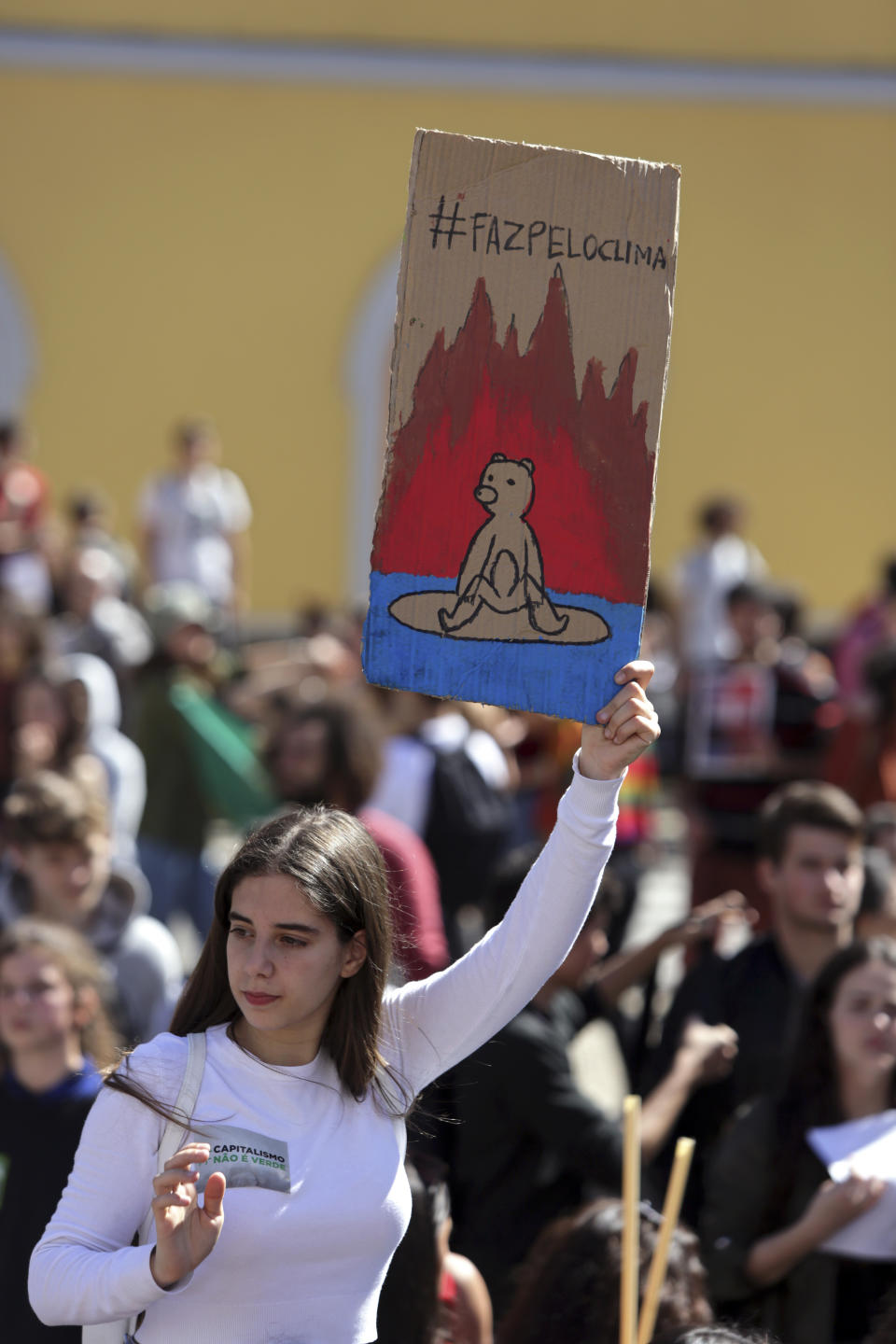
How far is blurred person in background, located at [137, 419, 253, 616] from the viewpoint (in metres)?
12.2

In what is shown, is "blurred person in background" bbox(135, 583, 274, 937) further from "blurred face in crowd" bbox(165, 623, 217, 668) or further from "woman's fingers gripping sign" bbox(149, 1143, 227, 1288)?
"woman's fingers gripping sign" bbox(149, 1143, 227, 1288)

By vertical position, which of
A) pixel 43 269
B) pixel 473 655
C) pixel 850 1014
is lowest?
pixel 850 1014

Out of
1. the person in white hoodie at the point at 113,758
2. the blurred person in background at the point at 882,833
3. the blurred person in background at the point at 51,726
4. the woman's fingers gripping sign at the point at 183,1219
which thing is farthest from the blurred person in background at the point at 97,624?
the woman's fingers gripping sign at the point at 183,1219

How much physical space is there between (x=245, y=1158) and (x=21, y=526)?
9.44 metres

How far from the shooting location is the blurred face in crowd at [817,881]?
4305 mm

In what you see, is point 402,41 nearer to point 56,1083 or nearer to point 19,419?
point 19,419

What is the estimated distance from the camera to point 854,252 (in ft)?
50.5

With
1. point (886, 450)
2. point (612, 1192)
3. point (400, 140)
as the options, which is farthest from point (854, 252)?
point (612, 1192)

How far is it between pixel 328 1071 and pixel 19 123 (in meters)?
13.4

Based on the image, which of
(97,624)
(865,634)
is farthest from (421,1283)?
(865,634)

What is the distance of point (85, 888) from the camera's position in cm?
453

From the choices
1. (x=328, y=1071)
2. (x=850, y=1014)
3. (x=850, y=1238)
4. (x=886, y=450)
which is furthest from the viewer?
(x=886, y=450)

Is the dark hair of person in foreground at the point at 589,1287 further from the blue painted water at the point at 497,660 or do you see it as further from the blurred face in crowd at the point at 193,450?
the blurred face in crowd at the point at 193,450

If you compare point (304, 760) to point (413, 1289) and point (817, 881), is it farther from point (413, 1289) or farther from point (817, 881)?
point (413, 1289)
